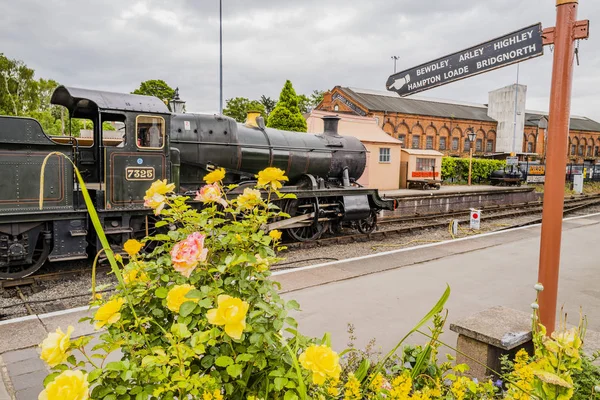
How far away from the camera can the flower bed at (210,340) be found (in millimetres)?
1569

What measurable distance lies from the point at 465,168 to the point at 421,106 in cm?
1146

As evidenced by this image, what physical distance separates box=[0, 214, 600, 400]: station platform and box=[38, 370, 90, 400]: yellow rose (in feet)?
9.55

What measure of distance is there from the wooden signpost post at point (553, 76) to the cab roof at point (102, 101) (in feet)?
19.6

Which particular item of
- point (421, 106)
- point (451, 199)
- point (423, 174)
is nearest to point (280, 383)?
point (451, 199)

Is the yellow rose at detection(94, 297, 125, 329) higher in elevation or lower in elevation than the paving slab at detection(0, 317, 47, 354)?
higher

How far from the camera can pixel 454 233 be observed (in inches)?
495

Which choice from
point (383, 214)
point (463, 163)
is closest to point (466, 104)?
point (463, 163)

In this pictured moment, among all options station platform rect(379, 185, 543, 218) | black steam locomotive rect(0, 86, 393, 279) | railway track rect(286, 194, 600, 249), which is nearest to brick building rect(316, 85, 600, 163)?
station platform rect(379, 185, 543, 218)

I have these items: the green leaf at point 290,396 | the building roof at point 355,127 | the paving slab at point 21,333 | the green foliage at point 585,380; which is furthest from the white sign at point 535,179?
the green leaf at point 290,396

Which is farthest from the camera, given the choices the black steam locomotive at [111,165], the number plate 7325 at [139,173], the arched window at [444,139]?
the arched window at [444,139]

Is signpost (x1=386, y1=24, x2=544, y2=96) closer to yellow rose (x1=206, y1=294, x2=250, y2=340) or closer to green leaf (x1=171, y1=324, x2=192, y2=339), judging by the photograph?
yellow rose (x1=206, y1=294, x2=250, y2=340)

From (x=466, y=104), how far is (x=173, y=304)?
169 feet

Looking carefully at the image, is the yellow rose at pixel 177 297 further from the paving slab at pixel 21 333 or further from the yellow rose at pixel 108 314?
the paving slab at pixel 21 333

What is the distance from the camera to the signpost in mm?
3197
